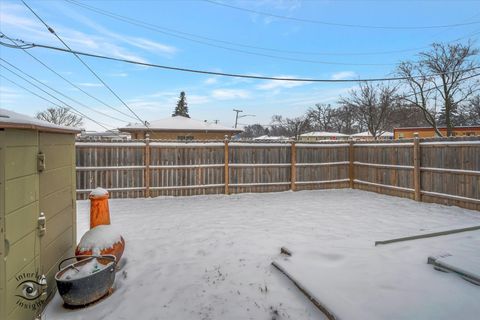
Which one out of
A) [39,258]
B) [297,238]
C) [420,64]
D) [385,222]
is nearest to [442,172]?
[385,222]

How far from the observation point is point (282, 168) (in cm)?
1020

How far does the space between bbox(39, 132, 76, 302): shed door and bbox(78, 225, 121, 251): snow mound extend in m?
0.23

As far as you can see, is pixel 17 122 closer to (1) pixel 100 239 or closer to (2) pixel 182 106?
(1) pixel 100 239

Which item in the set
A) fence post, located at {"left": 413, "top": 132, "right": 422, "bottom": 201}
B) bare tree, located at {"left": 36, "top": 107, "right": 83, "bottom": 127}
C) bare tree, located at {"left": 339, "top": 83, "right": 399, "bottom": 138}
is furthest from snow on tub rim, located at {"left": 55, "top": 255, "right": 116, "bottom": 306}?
bare tree, located at {"left": 36, "top": 107, "right": 83, "bottom": 127}

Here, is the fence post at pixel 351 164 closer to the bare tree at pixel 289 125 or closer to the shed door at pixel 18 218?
the shed door at pixel 18 218

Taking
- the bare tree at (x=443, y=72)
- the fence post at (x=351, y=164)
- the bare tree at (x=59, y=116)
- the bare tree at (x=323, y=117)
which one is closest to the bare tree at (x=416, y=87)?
the bare tree at (x=443, y=72)

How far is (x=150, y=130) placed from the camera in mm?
20188

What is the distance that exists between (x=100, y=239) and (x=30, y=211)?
3.99 ft

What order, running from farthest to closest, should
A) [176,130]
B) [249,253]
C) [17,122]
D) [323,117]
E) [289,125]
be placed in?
[289,125], [323,117], [176,130], [249,253], [17,122]

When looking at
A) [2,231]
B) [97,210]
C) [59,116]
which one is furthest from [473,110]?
[59,116]

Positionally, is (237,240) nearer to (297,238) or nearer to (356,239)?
(297,238)

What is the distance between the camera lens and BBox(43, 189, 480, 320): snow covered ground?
9.50ft

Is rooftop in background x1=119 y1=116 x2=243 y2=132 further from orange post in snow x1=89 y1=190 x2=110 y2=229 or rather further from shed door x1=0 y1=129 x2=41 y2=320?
shed door x1=0 y1=129 x2=41 y2=320

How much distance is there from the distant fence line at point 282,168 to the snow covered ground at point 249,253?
2.29ft
